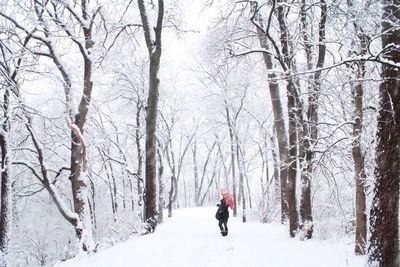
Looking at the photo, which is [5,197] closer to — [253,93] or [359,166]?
[359,166]

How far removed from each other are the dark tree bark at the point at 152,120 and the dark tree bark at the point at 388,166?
23.3 feet

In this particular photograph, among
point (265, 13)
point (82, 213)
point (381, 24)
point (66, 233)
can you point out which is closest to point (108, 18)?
point (265, 13)

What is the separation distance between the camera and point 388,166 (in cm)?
583

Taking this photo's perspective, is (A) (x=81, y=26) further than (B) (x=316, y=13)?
Yes

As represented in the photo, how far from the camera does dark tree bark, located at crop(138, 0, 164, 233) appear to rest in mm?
11906

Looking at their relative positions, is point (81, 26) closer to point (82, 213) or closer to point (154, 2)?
point (154, 2)

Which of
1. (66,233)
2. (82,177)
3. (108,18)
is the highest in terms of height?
(108,18)

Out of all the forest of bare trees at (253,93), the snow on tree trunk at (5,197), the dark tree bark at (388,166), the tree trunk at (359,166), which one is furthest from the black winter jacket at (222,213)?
the dark tree bark at (388,166)

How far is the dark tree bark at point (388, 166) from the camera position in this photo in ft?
18.9

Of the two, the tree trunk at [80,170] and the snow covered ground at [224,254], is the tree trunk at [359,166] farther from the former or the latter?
the tree trunk at [80,170]

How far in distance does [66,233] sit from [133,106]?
16.5 m

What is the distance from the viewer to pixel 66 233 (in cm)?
3666

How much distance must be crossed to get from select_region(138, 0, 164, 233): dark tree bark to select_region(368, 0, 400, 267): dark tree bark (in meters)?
7.10

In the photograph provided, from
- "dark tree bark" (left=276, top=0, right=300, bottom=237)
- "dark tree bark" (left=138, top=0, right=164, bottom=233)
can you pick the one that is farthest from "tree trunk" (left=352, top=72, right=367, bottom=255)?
"dark tree bark" (left=138, top=0, right=164, bottom=233)
